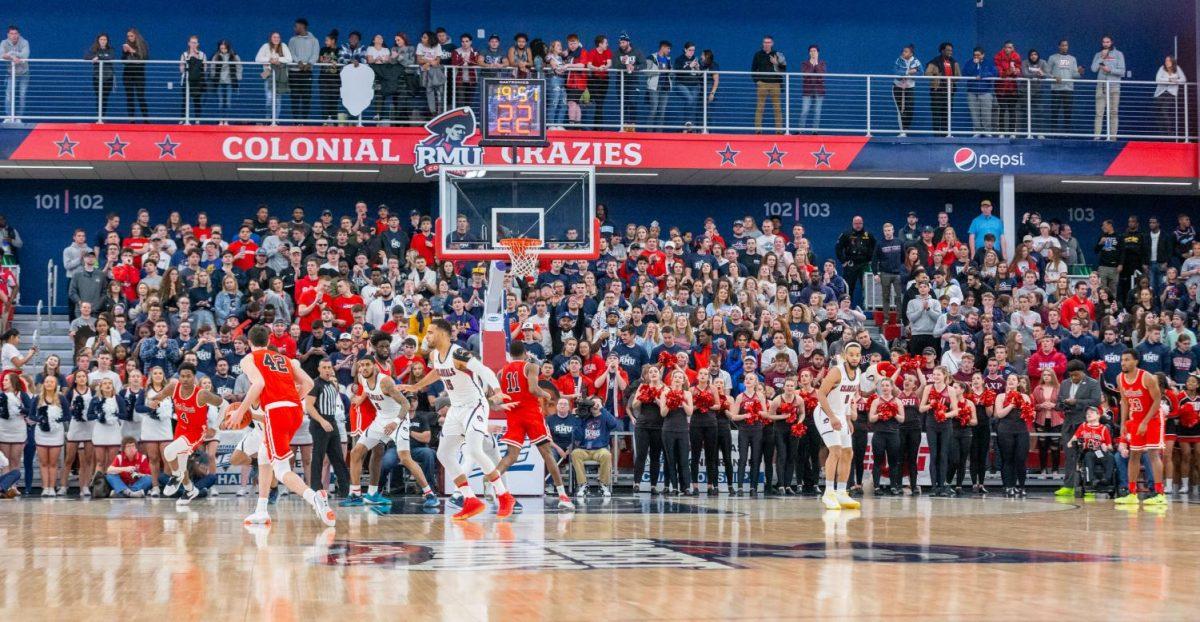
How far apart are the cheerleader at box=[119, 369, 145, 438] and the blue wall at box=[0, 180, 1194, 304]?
10327 mm

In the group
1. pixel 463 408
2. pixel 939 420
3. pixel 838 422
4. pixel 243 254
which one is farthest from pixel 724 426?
pixel 243 254

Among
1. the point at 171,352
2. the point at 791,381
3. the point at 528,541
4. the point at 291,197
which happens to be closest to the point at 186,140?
the point at 291,197

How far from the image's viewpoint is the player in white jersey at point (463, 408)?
14984 millimetres

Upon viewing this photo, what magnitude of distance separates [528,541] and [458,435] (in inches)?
137

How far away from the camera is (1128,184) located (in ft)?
104

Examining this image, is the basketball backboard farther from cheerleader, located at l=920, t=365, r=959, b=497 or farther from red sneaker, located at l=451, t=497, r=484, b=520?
red sneaker, located at l=451, t=497, r=484, b=520

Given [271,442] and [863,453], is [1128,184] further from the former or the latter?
[271,442]

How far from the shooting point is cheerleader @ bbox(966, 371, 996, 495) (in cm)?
2108

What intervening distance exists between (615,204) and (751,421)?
38.2ft

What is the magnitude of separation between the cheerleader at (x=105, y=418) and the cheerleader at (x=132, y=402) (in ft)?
0.23

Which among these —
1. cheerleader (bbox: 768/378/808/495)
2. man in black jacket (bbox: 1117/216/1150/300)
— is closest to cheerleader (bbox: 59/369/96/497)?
cheerleader (bbox: 768/378/808/495)

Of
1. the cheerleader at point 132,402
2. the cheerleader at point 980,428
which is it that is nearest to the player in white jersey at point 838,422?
the cheerleader at point 980,428

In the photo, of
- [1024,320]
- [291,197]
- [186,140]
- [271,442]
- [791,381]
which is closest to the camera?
[271,442]

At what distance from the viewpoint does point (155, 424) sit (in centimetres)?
2020
